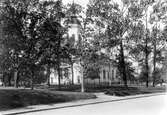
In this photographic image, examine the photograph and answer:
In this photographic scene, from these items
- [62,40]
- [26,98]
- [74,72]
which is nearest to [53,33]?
[62,40]

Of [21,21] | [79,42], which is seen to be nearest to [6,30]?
[21,21]

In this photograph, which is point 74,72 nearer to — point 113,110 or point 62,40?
point 62,40

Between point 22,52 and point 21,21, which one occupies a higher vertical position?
point 21,21

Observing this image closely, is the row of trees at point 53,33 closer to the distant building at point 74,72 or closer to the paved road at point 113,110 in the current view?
the distant building at point 74,72

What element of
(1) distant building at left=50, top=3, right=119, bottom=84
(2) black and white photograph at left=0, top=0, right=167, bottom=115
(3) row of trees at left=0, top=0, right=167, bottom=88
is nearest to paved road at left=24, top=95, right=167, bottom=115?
(2) black and white photograph at left=0, top=0, right=167, bottom=115

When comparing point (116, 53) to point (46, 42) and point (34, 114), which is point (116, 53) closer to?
point (46, 42)

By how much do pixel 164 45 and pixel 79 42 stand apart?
21.3m

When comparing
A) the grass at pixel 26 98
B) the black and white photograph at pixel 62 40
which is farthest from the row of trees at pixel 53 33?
the grass at pixel 26 98

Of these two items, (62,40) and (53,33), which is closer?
(53,33)

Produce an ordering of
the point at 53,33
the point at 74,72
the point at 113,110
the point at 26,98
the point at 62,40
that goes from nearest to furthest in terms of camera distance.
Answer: the point at 113,110, the point at 26,98, the point at 53,33, the point at 62,40, the point at 74,72

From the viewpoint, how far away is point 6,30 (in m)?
25.8

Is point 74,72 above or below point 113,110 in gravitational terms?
above

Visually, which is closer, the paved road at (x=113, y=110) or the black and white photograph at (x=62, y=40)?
the paved road at (x=113, y=110)

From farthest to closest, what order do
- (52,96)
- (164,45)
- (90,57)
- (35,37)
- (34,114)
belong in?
(164,45), (90,57), (35,37), (52,96), (34,114)
